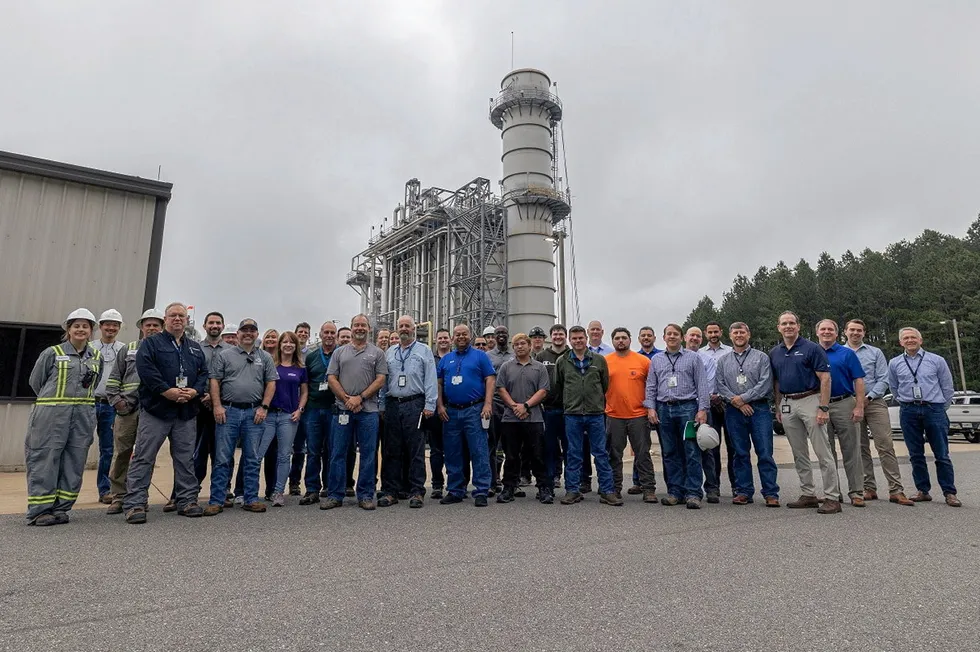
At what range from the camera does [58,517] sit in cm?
483

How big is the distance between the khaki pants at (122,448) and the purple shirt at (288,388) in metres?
1.39

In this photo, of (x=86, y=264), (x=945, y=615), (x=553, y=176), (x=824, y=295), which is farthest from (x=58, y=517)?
(x=824, y=295)

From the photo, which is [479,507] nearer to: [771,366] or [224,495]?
[224,495]

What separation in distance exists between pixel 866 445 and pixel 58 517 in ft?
27.2

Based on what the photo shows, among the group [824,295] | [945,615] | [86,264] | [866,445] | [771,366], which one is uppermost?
[824,295]

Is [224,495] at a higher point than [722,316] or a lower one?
lower

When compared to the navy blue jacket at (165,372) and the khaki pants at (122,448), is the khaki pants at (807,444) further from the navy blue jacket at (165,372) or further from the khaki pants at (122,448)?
the khaki pants at (122,448)

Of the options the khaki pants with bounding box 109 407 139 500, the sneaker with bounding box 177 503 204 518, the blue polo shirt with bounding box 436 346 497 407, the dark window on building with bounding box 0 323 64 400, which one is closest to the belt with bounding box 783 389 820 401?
the blue polo shirt with bounding box 436 346 497 407

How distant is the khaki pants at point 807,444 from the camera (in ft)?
18.6

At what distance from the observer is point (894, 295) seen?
48812 mm

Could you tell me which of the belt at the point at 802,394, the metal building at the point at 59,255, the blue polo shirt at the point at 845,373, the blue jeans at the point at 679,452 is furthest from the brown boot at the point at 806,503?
the metal building at the point at 59,255

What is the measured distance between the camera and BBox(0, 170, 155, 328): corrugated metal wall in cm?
829

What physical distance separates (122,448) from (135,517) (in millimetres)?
1283

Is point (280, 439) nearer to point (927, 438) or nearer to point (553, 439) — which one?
point (553, 439)
